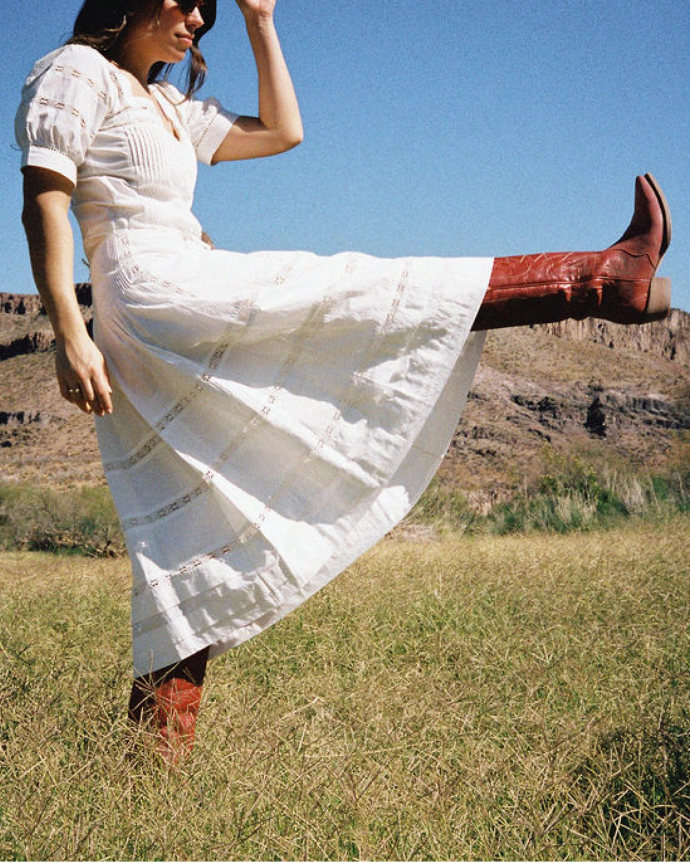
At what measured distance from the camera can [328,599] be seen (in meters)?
3.80

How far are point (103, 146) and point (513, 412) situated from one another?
1258 inches

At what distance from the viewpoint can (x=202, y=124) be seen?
2059 millimetres

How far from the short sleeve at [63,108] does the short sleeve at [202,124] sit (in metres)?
0.31

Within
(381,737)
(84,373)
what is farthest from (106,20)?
(381,737)

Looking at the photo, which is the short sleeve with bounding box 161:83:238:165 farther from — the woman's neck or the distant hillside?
the distant hillside

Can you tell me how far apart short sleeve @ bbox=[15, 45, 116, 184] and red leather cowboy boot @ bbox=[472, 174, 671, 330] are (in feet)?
2.92

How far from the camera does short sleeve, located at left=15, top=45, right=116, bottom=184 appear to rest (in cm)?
166

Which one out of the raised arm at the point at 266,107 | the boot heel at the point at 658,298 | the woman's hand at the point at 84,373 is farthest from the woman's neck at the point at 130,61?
the boot heel at the point at 658,298

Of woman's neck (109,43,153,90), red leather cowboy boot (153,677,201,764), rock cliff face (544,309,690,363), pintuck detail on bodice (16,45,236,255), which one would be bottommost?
rock cliff face (544,309,690,363)

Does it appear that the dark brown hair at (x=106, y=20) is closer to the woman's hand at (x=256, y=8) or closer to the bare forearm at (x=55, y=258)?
the woman's hand at (x=256, y=8)

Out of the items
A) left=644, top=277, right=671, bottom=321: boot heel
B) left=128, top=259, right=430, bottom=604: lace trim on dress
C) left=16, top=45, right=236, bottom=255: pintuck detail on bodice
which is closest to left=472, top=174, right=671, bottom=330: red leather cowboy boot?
left=644, top=277, right=671, bottom=321: boot heel

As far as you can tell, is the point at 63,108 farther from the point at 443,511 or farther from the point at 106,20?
the point at 443,511

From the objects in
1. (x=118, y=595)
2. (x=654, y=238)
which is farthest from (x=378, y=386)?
(x=118, y=595)

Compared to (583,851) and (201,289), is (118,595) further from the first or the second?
(583,851)
